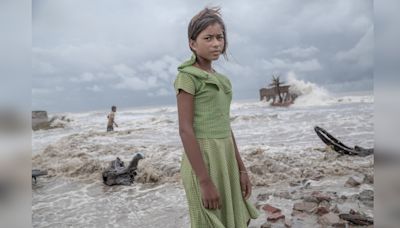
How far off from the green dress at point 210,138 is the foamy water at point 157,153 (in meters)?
1.02

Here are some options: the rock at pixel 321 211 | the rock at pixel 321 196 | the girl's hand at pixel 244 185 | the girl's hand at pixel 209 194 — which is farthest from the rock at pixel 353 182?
the girl's hand at pixel 209 194

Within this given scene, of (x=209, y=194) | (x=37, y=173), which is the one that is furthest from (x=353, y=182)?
(x=37, y=173)

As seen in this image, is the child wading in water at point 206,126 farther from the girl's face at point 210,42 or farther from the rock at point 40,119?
the rock at point 40,119

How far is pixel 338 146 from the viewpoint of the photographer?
208 centimetres

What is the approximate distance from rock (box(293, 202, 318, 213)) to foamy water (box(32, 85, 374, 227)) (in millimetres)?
282

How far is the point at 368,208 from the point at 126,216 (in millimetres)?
1292

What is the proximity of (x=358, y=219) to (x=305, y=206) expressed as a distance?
10.3 inches

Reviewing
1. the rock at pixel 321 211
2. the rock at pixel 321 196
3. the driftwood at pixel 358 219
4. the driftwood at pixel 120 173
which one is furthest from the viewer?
the driftwood at pixel 120 173

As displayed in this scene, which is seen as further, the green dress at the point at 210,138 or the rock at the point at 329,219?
the rock at the point at 329,219

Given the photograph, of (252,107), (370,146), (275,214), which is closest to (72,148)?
(252,107)

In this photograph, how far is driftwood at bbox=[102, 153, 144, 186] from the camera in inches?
83.7

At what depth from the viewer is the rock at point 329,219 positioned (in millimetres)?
1622

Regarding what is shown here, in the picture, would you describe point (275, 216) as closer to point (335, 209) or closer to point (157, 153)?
point (335, 209)

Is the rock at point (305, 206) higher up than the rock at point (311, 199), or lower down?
lower down
